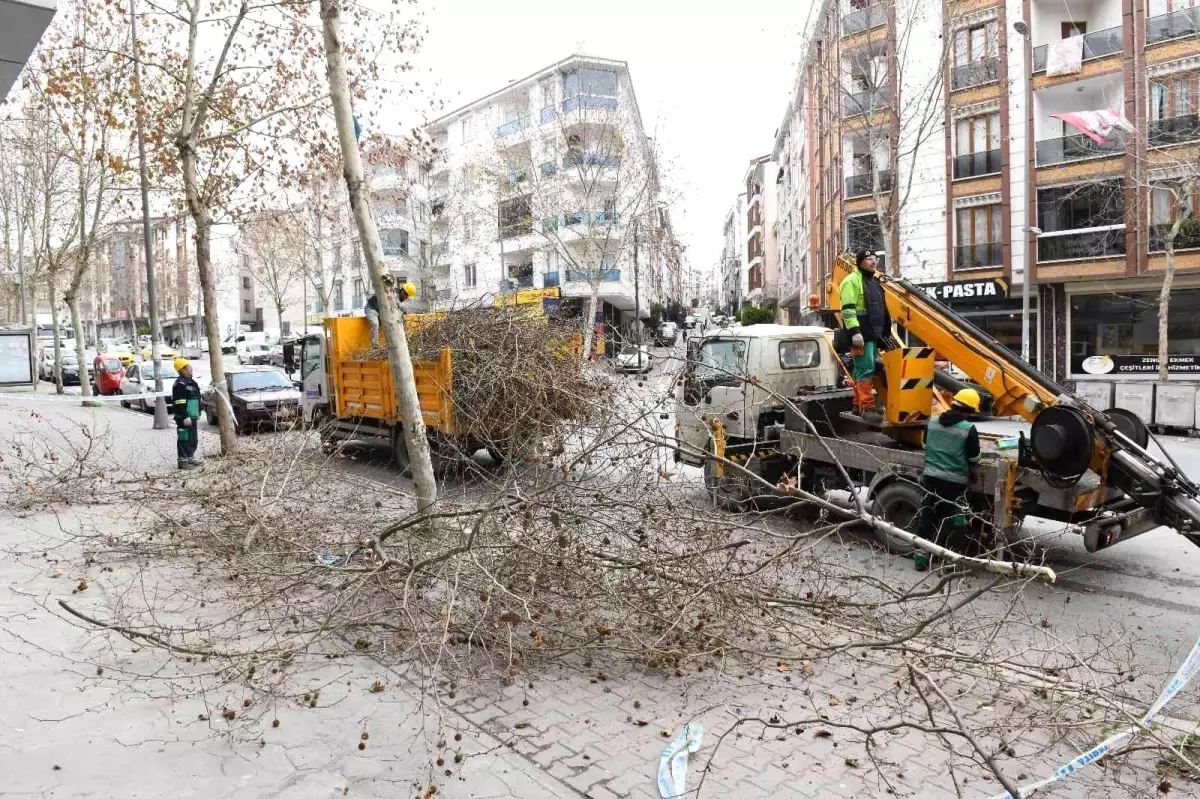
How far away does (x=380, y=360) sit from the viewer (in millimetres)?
12180

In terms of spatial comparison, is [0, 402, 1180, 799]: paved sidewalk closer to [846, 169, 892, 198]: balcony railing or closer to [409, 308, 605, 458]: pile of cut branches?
[409, 308, 605, 458]: pile of cut branches

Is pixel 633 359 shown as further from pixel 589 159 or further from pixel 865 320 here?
pixel 589 159

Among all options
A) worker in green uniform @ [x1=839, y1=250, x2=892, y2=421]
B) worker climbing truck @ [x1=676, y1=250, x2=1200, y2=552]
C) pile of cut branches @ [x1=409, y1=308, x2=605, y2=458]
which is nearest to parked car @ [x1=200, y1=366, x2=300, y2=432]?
pile of cut branches @ [x1=409, y1=308, x2=605, y2=458]

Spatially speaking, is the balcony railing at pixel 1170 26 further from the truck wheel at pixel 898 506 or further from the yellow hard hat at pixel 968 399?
the truck wheel at pixel 898 506

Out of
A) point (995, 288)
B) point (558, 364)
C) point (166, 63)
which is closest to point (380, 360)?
point (558, 364)

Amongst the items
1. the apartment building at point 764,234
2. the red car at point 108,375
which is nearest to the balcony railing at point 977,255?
the red car at point 108,375

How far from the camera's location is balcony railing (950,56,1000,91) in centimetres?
2712

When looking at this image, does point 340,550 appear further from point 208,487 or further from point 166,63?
point 166,63

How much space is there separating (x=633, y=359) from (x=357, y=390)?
17.5 feet

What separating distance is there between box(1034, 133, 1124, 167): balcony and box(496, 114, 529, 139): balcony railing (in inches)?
882

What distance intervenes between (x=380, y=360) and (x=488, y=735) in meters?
8.79

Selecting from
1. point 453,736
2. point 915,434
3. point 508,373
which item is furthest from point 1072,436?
point 508,373

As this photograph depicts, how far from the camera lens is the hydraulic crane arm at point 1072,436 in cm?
607

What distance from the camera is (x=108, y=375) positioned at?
27.5m
